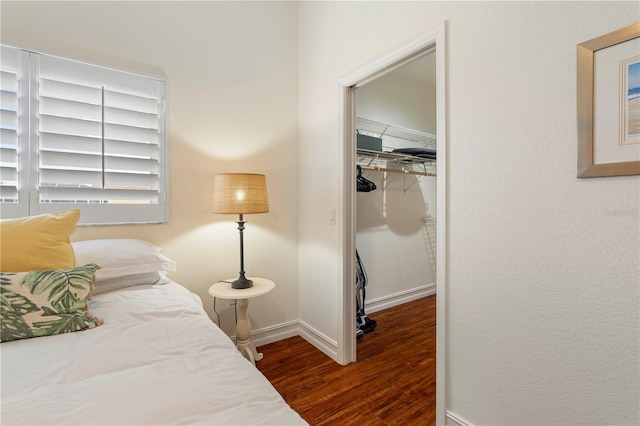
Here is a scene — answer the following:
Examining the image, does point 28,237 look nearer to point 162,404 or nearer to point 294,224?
point 162,404

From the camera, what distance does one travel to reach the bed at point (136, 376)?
26.3 inches

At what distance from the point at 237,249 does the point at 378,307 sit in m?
1.78

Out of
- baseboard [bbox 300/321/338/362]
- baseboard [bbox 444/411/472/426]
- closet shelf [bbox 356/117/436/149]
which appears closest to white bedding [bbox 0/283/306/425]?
baseboard [bbox 444/411/472/426]

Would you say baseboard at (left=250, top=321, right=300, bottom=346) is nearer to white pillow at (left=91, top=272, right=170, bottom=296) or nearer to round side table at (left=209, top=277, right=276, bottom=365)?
round side table at (left=209, top=277, right=276, bottom=365)

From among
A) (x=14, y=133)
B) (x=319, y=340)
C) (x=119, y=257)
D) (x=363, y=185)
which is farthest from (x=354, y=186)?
(x=14, y=133)

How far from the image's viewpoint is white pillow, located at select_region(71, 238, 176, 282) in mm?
1545

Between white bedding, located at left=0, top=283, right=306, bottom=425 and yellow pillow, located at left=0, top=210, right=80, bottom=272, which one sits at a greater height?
yellow pillow, located at left=0, top=210, right=80, bottom=272

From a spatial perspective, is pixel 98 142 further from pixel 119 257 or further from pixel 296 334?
pixel 296 334

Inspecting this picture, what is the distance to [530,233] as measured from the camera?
121 cm

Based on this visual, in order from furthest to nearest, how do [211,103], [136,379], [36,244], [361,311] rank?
[361,311] < [211,103] < [36,244] < [136,379]

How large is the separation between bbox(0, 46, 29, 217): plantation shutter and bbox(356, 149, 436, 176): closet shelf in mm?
2324

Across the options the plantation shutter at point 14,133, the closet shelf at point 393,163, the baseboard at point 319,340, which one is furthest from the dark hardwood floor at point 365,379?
the plantation shutter at point 14,133

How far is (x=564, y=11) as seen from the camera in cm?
110

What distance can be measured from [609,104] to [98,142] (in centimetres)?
251
